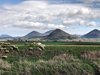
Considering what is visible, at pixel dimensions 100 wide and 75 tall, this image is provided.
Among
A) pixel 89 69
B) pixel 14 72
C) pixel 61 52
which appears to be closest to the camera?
pixel 14 72

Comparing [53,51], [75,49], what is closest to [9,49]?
[53,51]

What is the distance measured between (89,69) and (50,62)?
3.98 m

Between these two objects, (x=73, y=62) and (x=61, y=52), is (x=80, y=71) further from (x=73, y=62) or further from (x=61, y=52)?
(x=61, y=52)

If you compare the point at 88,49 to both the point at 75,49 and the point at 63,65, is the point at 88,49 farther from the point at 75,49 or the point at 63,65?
the point at 63,65

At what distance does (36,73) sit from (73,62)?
4798 mm

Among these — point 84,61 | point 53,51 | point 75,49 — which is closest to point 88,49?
point 75,49

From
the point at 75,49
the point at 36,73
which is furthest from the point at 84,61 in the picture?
the point at 75,49

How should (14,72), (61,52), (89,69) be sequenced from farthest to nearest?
(61,52) < (89,69) < (14,72)

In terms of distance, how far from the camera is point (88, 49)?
4619 centimetres

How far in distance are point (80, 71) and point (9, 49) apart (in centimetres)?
1438

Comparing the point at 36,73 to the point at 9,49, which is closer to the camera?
the point at 36,73

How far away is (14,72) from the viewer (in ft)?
105

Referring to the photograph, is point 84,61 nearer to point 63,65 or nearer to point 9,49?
point 63,65

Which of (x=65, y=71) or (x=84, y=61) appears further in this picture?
(x=84, y=61)
